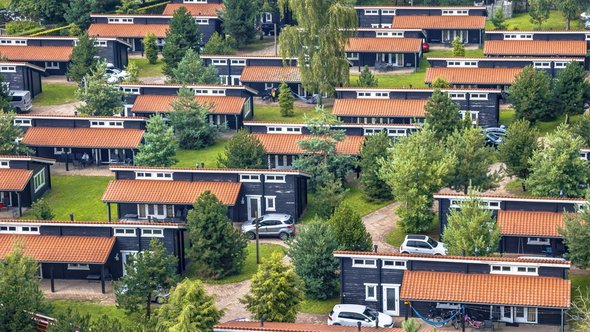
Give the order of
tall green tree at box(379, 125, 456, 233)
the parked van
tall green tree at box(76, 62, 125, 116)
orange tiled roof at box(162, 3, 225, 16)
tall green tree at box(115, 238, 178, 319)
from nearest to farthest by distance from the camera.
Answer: tall green tree at box(115, 238, 178, 319), tall green tree at box(379, 125, 456, 233), tall green tree at box(76, 62, 125, 116), the parked van, orange tiled roof at box(162, 3, 225, 16)

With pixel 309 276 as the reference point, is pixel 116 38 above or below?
above

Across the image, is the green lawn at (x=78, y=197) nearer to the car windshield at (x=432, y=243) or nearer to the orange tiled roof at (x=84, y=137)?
the orange tiled roof at (x=84, y=137)

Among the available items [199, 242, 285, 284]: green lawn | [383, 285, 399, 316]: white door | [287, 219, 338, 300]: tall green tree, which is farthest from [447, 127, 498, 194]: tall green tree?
[383, 285, 399, 316]: white door

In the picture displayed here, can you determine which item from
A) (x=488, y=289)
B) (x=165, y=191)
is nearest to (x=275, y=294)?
(x=488, y=289)

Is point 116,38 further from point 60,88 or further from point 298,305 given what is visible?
point 298,305

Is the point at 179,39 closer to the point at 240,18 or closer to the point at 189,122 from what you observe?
the point at 240,18

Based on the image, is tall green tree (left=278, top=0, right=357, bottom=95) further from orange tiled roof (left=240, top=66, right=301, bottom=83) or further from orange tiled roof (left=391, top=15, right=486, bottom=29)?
orange tiled roof (left=391, top=15, right=486, bottom=29)

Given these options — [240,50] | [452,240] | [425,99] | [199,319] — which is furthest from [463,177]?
[240,50]
